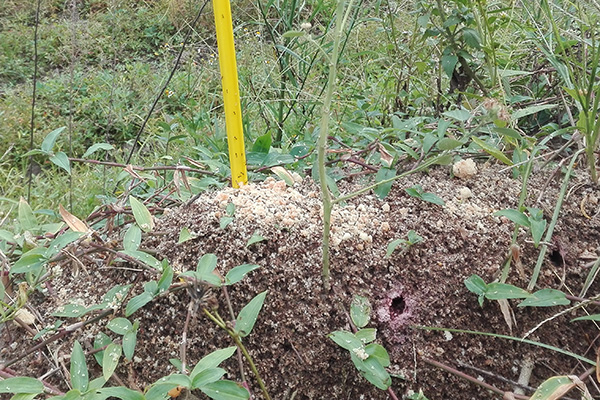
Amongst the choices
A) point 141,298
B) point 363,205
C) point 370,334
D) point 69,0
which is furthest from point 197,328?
point 69,0

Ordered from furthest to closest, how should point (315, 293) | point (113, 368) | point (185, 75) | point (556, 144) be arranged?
1. point (185, 75)
2. point (556, 144)
3. point (315, 293)
4. point (113, 368)

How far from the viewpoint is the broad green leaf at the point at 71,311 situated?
83 cm

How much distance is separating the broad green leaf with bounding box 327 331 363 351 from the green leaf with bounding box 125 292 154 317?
27 centimetres

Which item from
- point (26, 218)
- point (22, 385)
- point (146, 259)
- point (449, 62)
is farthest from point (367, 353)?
point (449, 62)

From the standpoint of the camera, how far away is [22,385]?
0.71m

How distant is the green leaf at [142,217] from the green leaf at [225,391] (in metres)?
0.35

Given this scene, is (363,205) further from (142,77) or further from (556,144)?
(142,77)

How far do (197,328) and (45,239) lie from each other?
371 mm

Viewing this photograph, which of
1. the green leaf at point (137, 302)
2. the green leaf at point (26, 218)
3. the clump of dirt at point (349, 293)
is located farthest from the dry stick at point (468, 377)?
the green leaf at point (26, 218)

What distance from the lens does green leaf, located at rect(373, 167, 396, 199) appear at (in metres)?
0.98

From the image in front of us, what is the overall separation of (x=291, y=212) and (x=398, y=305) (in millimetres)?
239

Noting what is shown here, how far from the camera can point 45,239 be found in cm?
101

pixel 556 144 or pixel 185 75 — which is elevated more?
pixel 556 144

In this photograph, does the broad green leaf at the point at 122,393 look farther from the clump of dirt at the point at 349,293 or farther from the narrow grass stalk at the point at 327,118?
the narrow grass stalk at the point at 327,118
